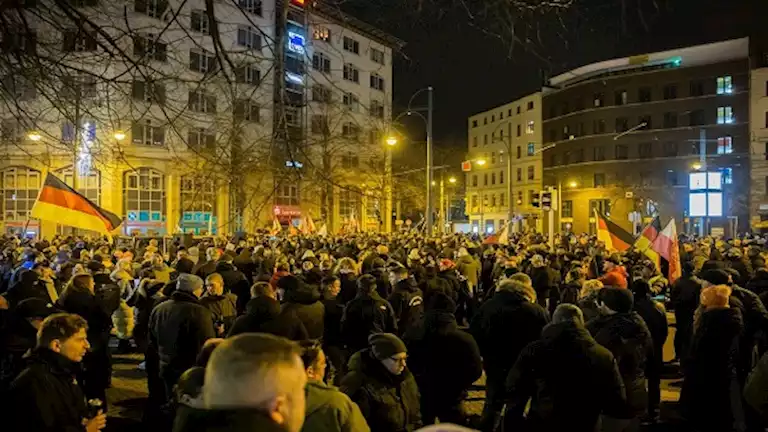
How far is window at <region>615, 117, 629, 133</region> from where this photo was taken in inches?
2837

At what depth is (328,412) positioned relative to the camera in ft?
11.5

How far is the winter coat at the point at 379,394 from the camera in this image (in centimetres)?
470

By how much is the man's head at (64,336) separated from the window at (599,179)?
243 ft

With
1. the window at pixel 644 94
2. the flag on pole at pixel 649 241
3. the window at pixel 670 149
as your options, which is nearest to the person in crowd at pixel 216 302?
the flag on pole at pixel 649 241

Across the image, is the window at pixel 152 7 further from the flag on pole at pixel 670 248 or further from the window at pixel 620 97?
the window at pixel 620 97

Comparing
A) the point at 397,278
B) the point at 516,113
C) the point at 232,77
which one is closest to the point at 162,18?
the point at 232,77

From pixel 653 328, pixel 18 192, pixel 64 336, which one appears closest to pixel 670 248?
pixel 653 328

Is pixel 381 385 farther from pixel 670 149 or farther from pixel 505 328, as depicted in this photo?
pixel 670 149

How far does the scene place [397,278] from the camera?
9.53m

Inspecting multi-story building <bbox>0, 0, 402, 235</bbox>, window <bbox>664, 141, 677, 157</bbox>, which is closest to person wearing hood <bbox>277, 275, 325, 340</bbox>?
multi-story building <bbox>0, 0, 402, 235</bbox>

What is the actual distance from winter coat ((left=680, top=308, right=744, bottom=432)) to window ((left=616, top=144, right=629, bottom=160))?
7005cm

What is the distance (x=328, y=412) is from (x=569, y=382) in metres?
2.13

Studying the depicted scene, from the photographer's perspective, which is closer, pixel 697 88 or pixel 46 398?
pixel 46 398

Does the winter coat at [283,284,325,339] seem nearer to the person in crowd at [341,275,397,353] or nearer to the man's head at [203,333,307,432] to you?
the person in crowd at [341,275,397,353]
